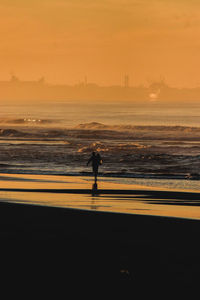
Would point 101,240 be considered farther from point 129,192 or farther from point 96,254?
point 129,192

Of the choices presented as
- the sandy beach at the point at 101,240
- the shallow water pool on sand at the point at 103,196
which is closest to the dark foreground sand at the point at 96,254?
the sandy beach at the point at 101,240

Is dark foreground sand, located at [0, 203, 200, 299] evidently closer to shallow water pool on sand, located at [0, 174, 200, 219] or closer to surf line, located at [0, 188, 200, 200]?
shallow water pool on sand, located at [0, 174, 200, 219]

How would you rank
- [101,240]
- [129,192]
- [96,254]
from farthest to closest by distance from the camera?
1. [129,192]
2. [101,240]
3. [96,254]

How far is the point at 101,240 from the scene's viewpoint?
1291cm

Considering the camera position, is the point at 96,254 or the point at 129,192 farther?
the point at 129,192

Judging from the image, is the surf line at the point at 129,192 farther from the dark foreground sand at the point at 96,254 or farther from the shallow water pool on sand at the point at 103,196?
the dark foreground sand at the point at 96,254

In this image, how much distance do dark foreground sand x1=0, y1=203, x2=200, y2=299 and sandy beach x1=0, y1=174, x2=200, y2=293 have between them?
0.05 ft

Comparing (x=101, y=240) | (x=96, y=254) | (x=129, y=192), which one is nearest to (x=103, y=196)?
(x=129, y=192)

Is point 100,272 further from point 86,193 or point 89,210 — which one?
point 86,193

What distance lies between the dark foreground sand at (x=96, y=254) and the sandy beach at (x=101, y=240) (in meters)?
0.02

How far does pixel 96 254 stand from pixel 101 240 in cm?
144

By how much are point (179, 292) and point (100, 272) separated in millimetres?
1612

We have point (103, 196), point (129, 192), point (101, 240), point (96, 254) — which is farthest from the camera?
point (129, 192)

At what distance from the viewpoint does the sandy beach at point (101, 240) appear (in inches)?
387
